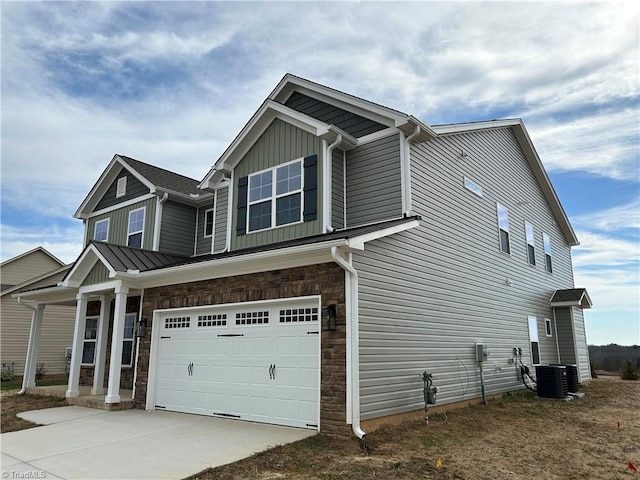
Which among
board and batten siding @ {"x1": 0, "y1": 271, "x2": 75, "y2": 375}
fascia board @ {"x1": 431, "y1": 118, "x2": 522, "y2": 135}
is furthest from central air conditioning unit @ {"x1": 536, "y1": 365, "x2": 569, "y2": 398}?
board and batten siding @ {"x1": 0, "y1": 271, "x2": 75, "y2": 375}

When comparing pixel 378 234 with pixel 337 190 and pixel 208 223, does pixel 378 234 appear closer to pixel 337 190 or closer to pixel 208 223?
pixel 337 190

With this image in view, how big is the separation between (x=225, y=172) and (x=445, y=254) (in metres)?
5.90

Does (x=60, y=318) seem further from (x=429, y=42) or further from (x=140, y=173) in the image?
(x=429, y=42)

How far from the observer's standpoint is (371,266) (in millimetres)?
7980

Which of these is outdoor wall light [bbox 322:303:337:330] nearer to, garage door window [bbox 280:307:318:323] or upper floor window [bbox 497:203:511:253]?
garage door window [bbox 280:307:318:323]

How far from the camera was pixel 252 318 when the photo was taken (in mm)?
9016

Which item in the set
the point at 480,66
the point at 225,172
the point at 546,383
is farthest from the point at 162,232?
the point at 546,383

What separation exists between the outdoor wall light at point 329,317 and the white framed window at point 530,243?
33.2 feet

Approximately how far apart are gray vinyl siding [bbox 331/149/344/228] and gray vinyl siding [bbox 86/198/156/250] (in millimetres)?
Answer: 7186

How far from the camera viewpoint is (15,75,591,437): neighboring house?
7.79 meters

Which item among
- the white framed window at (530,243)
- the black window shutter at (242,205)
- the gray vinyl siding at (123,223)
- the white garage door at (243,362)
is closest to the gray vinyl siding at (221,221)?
the black window shutter at (242,205)

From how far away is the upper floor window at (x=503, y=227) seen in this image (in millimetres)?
13500

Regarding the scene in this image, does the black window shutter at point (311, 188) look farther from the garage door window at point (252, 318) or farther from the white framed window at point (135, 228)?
the white framed window at point (135, 228)

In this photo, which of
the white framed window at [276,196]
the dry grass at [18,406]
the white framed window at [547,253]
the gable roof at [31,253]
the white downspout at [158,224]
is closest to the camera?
the dry grass at [18,406]
